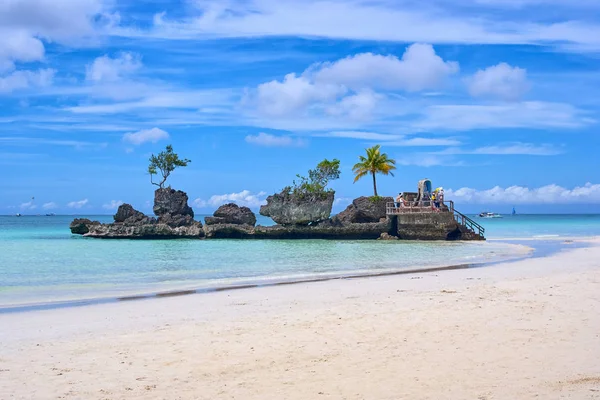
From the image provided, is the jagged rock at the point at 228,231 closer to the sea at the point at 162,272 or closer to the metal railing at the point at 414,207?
the metal railing at the point at 414,207

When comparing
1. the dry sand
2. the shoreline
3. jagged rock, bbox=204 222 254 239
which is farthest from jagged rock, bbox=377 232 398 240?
the dry sand

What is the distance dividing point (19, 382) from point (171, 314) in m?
5.19

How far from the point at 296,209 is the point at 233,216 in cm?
782

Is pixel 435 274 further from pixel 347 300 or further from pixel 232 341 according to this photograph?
pixel 232 341

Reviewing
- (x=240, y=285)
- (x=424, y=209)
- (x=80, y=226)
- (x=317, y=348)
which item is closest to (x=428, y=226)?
(x=424, y=209)

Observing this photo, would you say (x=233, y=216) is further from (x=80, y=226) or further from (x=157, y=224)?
(x=80, y=226)

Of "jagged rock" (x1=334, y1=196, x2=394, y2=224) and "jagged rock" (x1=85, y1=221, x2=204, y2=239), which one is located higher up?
"jagged rock" (x1=334, y1=196, x2=394, y2=224)

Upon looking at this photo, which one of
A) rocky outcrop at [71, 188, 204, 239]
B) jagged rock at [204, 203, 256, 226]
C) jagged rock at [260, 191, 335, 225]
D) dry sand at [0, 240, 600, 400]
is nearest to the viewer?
dry sand at [0, 240, 600, 400]

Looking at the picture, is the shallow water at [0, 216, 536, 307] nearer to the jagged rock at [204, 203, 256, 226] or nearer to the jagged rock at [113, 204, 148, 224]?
the jagged rock at [204, 203, 256, 226]

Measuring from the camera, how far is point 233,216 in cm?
5856

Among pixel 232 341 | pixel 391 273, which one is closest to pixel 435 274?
pixel 391 273

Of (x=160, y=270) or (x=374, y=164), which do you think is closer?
(x=160, y=270)

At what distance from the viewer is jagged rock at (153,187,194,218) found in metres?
62.0

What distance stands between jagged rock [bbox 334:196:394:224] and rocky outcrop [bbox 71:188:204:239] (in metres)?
14.2
